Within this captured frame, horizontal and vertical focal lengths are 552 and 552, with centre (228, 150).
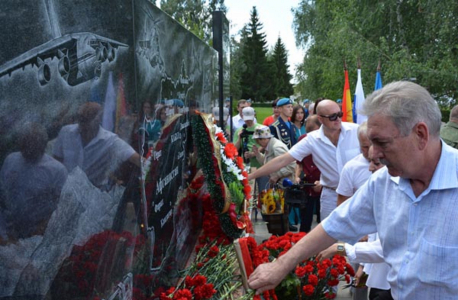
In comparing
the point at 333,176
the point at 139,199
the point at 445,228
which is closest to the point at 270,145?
the point at 333,176

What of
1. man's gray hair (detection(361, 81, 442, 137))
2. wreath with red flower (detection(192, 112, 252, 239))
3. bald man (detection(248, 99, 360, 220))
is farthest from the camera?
bald man (detection(248, 99, 360, 220))

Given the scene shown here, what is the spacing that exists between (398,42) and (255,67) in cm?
6448

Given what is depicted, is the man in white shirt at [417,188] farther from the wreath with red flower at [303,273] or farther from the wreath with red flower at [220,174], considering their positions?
the wreath with red flower at [220,174]

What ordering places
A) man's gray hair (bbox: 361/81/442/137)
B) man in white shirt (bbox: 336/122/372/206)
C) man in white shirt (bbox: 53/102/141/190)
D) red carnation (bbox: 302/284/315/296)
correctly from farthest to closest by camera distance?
man in white shirt (bbox: 336/122/372/206)
red carnation (bbox: 302/284/315/296)
man's gray hair (bbox: 361/81/442/137)
man in white shirt (bbox: 53/102/141/190)

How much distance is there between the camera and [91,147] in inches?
86.7

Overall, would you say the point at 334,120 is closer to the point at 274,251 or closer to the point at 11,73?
the point at 274,251

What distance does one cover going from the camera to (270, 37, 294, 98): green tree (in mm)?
87800

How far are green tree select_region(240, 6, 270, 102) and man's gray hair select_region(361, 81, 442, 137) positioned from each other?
82.3 meters

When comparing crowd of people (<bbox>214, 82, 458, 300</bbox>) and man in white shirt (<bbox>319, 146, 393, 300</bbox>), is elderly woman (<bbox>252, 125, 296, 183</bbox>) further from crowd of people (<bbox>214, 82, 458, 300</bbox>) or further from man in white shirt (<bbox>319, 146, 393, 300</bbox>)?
crowd of people (<bbox>214, 82, 458, 300</bbox>)

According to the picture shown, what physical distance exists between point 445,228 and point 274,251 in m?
2.47

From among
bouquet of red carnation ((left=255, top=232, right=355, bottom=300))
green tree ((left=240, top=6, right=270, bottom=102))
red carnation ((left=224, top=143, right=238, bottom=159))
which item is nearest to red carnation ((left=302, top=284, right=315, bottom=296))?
bouquet of red carnation ((left=255, top=232, right=355, bottom=300))

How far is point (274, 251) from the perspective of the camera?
4617 millimetres

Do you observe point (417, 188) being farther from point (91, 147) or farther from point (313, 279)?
point (313, 279)

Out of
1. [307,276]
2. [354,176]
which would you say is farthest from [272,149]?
[307,276]
